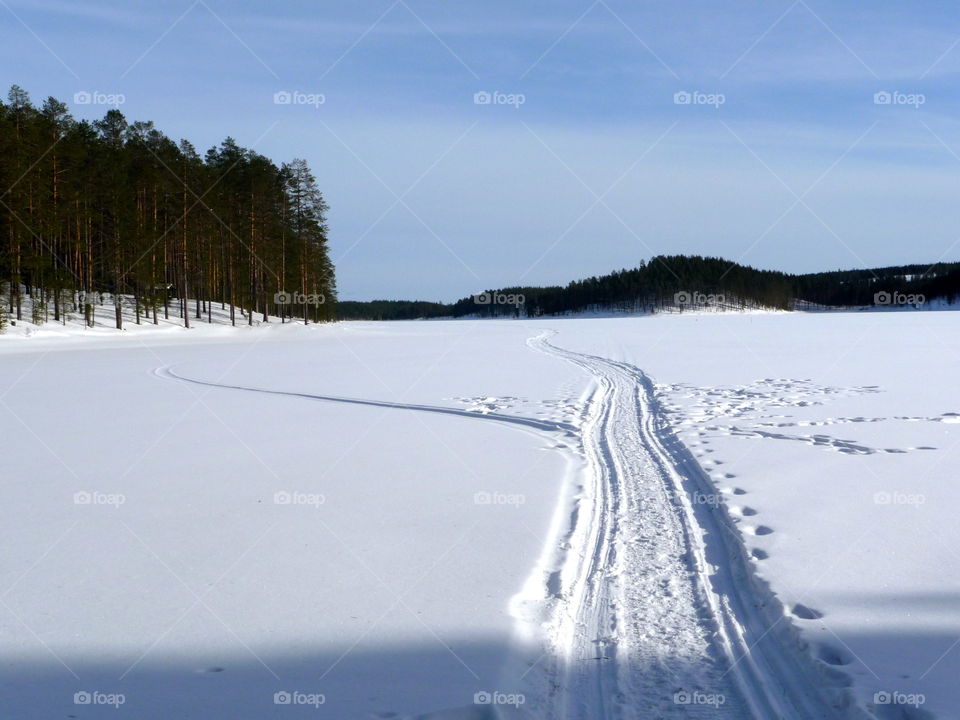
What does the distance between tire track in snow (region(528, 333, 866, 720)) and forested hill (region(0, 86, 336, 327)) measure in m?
36.0

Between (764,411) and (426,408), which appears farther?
(426,408)

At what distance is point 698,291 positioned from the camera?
13912 centimetres

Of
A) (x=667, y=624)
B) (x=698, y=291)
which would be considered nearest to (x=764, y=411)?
(x=667, y=624)

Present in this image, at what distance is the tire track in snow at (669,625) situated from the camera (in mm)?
3188

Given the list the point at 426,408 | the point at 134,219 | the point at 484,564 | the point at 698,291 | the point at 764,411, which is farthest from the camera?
the point at 698,291

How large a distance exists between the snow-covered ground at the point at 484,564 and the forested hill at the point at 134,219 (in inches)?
1127

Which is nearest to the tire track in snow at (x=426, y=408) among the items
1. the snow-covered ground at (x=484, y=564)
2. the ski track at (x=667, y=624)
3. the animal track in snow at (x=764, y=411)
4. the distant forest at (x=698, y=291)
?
the snow-covered ground at (x=484, y=564)

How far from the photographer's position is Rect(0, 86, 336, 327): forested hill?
35094 millimetres

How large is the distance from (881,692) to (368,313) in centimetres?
18601

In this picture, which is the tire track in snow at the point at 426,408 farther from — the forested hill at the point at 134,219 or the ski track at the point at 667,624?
the forested hill at the point at 134,219

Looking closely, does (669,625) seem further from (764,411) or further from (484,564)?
(764,411)

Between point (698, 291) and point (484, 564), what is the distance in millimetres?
141302

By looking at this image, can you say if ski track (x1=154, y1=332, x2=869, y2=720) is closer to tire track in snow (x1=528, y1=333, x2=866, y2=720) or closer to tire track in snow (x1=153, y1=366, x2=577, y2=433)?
tire track in snow (x1=528, y1=333, x2=866, y2=720)

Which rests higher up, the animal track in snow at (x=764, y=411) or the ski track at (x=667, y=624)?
the animal track in snow at (x=764, y=411)
